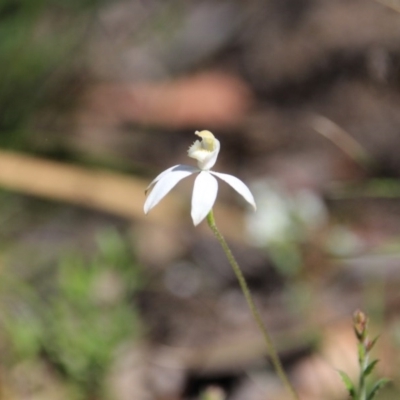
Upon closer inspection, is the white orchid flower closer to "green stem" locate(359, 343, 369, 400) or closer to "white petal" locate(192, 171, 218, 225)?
"white petal" locate(192, 171, 218, 225)

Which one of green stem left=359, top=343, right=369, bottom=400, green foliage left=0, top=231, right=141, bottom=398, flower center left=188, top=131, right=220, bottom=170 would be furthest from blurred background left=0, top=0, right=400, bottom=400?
flower center left=188, top=131, right=220, bottom=170

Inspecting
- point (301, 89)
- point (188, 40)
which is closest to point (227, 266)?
point (301, 89)

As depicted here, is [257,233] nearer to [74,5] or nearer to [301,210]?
[301,210]

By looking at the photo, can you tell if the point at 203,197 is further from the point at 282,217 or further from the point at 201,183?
the point at 282,217

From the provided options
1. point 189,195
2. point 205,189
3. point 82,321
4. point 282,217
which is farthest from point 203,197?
point 189,195

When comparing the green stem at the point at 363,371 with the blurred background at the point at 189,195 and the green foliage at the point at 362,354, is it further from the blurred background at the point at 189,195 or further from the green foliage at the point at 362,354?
the blurred background at the point at 189,195

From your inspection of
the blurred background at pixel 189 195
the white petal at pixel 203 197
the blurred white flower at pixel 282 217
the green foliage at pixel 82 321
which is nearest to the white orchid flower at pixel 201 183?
the white petal at pixel 203 197
